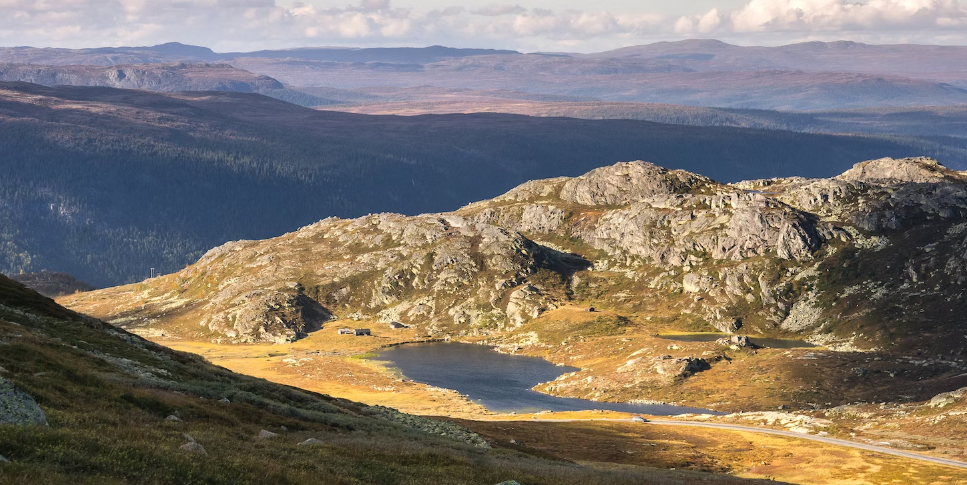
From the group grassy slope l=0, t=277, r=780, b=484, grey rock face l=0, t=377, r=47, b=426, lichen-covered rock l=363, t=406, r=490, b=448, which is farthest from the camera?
lichen-covered rock l=363, t=406, r=490, b=448

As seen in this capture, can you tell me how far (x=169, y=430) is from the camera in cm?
5384

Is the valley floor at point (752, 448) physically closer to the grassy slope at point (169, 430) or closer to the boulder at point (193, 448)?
the grassy slope at point (169, 430)

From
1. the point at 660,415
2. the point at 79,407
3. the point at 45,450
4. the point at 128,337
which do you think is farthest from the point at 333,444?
the point at 660,415

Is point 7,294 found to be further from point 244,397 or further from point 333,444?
point 333,444

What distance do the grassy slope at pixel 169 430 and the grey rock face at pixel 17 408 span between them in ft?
6.00

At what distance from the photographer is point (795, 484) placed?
106000mm

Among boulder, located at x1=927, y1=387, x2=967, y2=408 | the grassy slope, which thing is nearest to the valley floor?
boulder, located at x1=927, y1=387, x2=967, y2=408

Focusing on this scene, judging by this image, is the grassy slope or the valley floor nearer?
the grassy slope

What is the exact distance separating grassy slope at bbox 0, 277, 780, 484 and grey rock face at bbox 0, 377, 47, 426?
1827 millimetres

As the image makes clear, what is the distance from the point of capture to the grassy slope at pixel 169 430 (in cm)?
4012

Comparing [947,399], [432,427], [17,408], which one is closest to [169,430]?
[17,408]

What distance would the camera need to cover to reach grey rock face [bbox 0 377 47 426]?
147 feet

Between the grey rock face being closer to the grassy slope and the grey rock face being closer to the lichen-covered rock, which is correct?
the grassy slope

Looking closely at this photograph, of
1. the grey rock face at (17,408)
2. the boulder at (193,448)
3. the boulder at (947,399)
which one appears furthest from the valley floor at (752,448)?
the grey rock face at (17,408)
